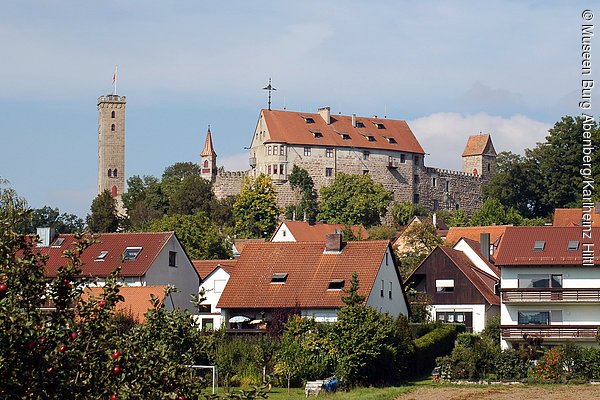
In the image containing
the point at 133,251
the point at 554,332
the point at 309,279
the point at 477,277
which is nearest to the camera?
the point at 309,279

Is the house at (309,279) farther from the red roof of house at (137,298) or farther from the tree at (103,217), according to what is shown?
the tree at (103,217)

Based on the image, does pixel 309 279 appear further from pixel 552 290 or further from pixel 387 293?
pixel 552 290

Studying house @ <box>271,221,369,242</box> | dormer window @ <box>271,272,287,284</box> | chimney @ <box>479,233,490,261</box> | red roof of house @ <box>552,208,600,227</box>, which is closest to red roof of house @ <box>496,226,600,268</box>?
dormer window @ <box>271,272,287,284</box>

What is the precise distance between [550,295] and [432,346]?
8105 mm

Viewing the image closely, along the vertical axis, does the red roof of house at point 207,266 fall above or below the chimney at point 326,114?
below

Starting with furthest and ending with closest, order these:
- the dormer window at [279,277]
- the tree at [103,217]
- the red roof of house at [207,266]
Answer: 1. the tree at [103,217]
2. the red roof of house at [207,266]
3. the dormer window at [279,277]

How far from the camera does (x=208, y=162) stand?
428 feet

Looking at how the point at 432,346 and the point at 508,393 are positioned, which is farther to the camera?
the point at 432,346

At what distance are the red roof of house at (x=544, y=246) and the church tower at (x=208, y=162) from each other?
248 ft

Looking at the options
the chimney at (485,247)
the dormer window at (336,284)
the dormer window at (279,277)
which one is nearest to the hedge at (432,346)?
the dormer window at (336,284)

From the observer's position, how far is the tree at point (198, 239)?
254 ft

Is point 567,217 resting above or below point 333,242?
above

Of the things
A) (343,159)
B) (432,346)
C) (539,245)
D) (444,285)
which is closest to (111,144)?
(343,159)

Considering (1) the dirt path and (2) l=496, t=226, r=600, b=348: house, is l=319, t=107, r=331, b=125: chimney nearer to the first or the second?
(2) l=496, t=226, r=600, b=348: house
